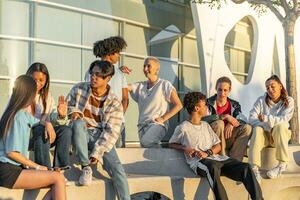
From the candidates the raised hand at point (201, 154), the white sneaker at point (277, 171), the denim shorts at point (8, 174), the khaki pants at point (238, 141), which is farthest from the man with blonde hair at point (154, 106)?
the denim shorts at point (8, 174)

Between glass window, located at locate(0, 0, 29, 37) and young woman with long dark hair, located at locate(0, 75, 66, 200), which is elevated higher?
glass window, located at locate(0, 0, 29, 37)

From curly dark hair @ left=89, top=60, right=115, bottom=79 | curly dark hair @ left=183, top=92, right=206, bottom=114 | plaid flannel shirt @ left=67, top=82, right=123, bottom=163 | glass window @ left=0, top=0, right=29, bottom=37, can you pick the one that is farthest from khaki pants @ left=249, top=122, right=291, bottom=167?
glass window @ left=0, top=0, right=29, bottom=37

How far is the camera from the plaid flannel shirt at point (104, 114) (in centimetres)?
541

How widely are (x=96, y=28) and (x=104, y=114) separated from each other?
658cm

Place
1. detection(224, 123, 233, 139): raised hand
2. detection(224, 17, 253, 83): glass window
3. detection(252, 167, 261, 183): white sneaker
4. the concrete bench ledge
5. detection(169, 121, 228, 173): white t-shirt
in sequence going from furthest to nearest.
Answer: detection(224, 17, 253, 83): glass window → detection(224, 123, 233, 139): raised hand → detection(252, 167, 261, 183): white sneaker → detection(169, 121, 228, 173): white t-shirt → the concrete bench ledge

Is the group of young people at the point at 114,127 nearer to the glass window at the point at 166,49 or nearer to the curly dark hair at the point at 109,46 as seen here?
the curly dark hair at the point at 109,46

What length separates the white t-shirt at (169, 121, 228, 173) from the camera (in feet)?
20.9

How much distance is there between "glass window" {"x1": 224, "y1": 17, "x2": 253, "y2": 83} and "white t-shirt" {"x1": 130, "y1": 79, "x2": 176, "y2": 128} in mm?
8242

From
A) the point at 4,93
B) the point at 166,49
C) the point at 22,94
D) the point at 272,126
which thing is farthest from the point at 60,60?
the point at 22,94

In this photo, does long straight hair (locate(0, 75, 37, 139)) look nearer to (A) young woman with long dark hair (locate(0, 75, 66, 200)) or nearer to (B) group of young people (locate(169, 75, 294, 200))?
(A) young woman with long dark hair (locate(0, 75, 66, 200))

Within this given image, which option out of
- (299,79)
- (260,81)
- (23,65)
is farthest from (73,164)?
(299,79)

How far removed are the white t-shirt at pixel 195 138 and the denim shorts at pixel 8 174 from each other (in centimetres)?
251

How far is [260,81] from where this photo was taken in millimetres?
14672

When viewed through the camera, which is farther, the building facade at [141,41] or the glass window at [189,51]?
the glass window at [189,51]
